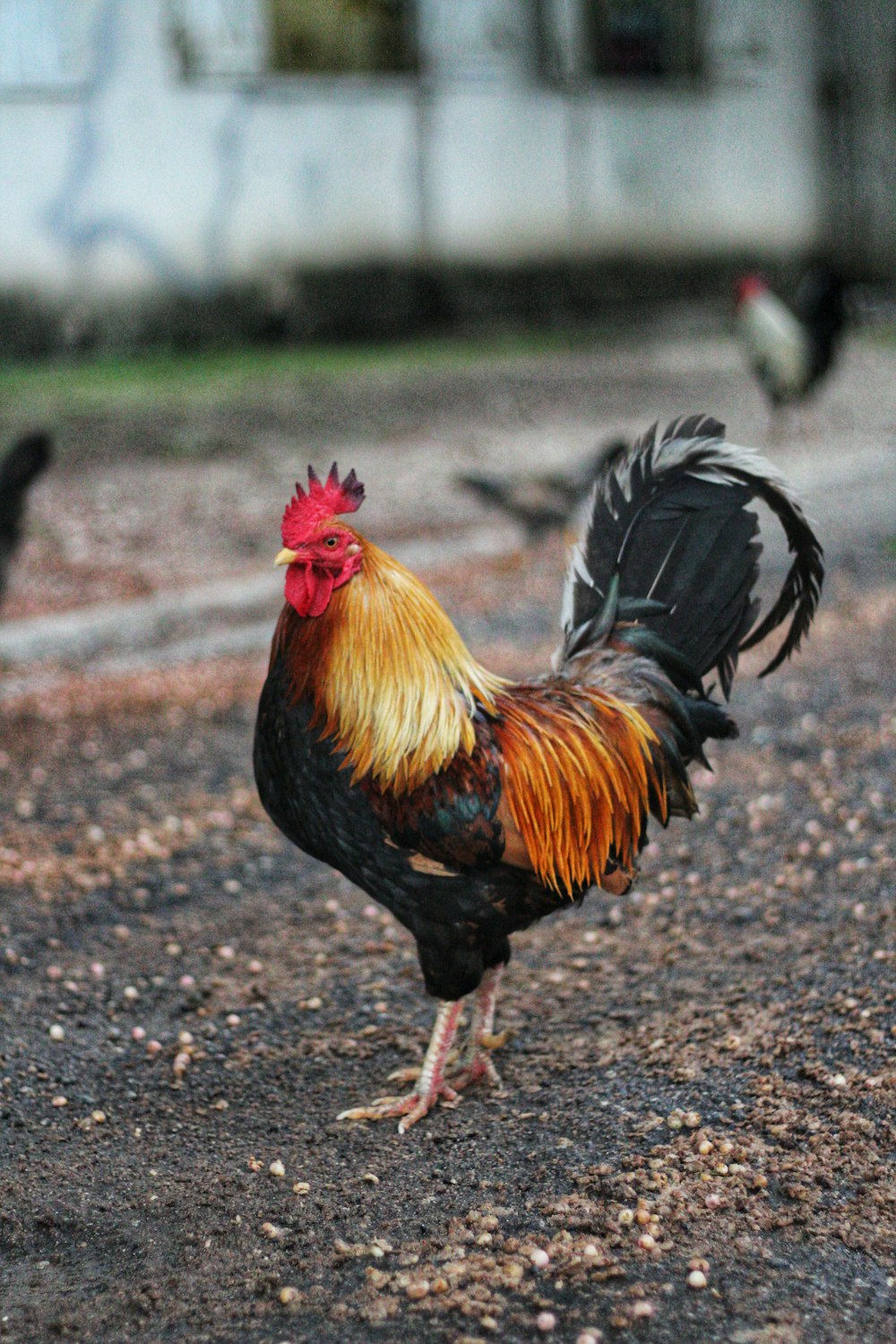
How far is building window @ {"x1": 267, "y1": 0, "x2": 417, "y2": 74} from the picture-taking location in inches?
581

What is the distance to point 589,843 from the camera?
349 centimetres

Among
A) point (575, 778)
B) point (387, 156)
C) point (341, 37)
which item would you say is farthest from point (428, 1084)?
point (341, 37)

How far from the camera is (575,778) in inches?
135

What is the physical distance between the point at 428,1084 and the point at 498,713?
3.28 feet

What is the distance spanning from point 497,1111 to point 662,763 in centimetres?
102

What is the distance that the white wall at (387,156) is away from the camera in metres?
13.7

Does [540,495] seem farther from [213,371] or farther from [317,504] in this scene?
[213,371]

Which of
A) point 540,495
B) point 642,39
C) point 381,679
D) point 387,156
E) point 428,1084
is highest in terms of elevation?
point 642,39

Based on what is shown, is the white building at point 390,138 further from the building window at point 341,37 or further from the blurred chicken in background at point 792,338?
the blurred chicken in background at point 792,338

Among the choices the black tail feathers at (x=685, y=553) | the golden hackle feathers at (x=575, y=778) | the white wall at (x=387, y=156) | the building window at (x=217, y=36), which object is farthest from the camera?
the building window at (x=217, y=36)

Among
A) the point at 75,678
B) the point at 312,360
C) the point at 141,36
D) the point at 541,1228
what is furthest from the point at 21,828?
the point at 141,36

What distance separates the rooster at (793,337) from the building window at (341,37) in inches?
214

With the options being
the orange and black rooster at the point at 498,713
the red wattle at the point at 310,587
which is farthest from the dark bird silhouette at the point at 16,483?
the red wattle at the point at 310,587

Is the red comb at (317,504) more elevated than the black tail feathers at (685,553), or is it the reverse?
the red comb at (317,504)
